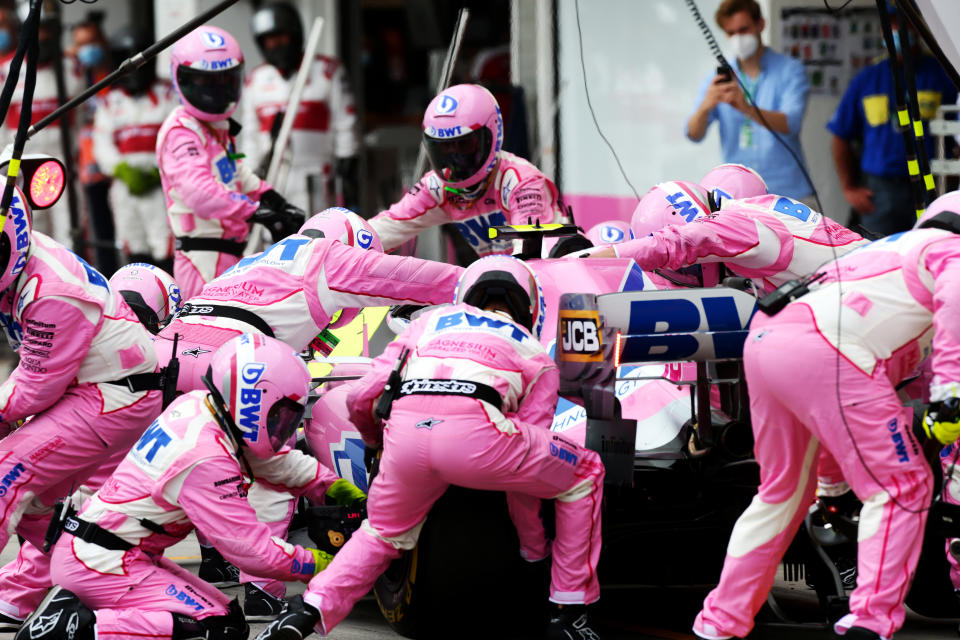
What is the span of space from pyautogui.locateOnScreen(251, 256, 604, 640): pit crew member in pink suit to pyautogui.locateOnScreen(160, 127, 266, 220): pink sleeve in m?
3.57

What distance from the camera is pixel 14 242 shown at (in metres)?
5.21

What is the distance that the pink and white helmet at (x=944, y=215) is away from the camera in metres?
4.50

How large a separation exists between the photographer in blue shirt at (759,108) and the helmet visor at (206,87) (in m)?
2.89

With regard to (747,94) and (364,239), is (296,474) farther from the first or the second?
(747,94)

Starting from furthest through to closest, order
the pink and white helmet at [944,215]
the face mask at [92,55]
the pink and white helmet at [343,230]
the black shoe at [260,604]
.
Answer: the face mask at [92,55] → the pink and white helmet at [343,230] → the black shoe at [260,604] → the pink and white helmet at [944,215]

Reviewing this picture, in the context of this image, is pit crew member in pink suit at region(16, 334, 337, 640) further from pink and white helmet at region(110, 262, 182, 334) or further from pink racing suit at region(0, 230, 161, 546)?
pink and white helmet at region(110, 262, 182, 334)

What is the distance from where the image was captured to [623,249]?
6.07 m

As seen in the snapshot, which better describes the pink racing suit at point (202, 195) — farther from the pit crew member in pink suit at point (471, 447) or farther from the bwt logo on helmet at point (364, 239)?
the pit crew member in pink suit at point (471, 447)

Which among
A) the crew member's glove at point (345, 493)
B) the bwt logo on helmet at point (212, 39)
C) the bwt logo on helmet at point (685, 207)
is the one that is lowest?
the crew member's glove at point (345, 493)

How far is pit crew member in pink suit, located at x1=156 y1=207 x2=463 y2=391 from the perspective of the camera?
6.07 meters

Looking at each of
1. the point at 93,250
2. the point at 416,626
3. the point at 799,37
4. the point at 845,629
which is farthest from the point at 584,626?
the point at 93,250

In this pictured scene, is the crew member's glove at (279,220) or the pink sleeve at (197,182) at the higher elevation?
the pink sleeve at (197,182)

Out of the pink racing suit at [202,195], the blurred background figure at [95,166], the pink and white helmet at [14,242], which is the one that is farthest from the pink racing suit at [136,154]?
the pink and white helmet at [14,242]

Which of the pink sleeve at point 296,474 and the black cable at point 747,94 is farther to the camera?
the pink sleeve at point 296,474
